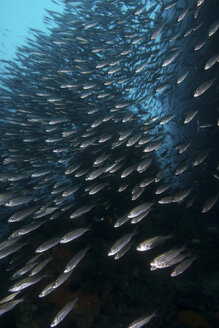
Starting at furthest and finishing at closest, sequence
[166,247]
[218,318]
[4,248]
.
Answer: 1. [166,247]
2. [4,248]
3. [218,318]

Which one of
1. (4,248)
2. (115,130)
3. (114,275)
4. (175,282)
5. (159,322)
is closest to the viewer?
(159,322)

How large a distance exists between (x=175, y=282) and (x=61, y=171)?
24.2 feet

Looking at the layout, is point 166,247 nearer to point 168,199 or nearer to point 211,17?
point 168,199

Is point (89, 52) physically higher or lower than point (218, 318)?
higher

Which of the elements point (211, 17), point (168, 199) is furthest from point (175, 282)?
point (211, 17)

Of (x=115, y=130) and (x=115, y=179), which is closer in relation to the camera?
(x=115, y=179)

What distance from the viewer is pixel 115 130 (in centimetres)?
1275

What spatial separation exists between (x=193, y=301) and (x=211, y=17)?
1334 cm

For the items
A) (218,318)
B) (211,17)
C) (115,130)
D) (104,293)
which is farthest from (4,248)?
(211,17)

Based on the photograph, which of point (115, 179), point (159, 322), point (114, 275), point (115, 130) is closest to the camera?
point (159, 322)

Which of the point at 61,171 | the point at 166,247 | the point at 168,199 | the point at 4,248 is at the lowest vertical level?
the point at 166,247

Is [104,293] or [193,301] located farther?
[104,293]

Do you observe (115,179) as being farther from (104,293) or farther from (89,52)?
(89,52)

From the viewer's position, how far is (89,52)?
37.3ft
